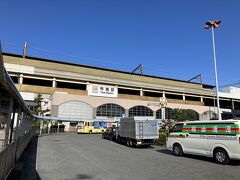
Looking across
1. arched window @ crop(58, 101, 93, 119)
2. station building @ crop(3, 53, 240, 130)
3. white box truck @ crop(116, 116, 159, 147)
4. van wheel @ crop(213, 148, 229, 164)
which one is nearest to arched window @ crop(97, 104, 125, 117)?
station building @ crop(3, 53, 240, 130)

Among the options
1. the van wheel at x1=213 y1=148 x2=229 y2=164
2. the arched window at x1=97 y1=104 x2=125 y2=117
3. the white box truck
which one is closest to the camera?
the van wheel at x1=213 y1=148 x2=229 y2=164

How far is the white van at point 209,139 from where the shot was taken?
10680mm

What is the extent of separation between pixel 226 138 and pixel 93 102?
44.9 meters

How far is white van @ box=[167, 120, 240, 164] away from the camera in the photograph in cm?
1068

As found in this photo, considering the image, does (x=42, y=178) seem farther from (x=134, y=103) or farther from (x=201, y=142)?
(x=134, y=103)

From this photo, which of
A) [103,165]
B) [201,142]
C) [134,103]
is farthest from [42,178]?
[134,103]

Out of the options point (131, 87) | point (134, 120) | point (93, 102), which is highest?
point (131, 87)

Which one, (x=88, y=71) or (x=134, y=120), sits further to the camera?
(x=88, y=71)

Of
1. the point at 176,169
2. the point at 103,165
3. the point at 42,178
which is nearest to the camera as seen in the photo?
the point at 42,178

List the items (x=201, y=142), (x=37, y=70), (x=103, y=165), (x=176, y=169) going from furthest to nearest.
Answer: (x=37, y=70) < (x=201, y=142) < (x=103, y=165) < (x=176, y=169)

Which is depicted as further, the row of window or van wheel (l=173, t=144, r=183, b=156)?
the row of window

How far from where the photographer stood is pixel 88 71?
198 feet

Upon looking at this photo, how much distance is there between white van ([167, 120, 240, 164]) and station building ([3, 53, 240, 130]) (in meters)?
28.9

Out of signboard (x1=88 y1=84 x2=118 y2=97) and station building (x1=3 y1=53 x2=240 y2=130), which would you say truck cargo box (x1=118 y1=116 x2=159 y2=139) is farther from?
signboard (x1=88 y1=84 x2=118 y2=97)
